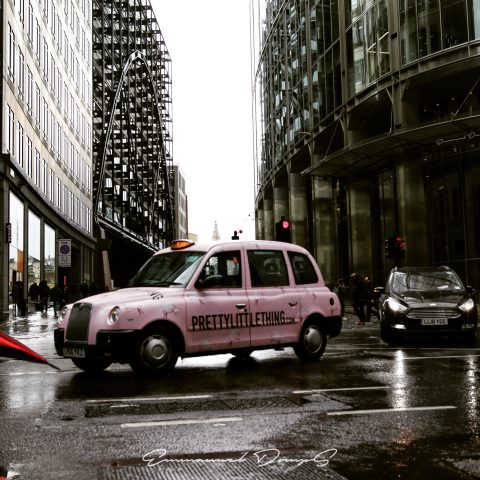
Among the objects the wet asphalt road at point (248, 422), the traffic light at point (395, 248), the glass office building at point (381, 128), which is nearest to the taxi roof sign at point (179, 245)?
the wet asphalt road at point (248, 422)

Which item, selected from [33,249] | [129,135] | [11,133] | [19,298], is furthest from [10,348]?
[129,135]

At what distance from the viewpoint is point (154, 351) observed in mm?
9070

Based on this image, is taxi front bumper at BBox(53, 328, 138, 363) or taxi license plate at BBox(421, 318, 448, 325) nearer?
taxi front bumper at BBox(53, 328, 138, 363)

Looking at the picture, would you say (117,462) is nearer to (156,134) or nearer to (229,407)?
(229,407)

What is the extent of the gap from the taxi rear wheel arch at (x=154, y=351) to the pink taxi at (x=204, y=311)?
0.01m

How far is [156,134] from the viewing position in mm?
112625

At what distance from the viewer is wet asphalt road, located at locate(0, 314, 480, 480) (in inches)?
179

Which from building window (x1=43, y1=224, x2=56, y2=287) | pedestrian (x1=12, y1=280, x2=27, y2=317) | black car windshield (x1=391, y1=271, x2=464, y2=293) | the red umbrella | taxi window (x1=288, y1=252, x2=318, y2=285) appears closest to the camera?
the red umbrella

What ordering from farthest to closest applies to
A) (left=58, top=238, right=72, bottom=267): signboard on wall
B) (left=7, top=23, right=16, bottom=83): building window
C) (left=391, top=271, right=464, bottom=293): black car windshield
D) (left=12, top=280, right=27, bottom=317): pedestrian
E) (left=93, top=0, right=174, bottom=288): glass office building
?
(left=93, top=0, right=174, bottom=288): glass office building → (left=12, top=280, right=27, bottom=317): pedestrian → (left=7, top=23, right=16, bottom=83): building window → (left=58, top=238, right=72, bottom=267): signboard on wall → (left=391, top=271, right=464, bottom=293): black car windshield

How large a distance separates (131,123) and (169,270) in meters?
86.0

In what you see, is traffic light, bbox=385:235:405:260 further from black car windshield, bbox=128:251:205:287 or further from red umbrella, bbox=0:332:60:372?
red umbrella, bbox=0:332:60:372

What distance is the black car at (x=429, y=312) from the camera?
1338 cm

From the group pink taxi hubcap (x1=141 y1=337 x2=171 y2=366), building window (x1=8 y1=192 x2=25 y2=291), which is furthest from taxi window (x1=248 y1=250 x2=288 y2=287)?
building window (x1=8 y1=192 x2=25 y2=291)

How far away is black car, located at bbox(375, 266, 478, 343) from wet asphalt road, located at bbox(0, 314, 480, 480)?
9.39ft
